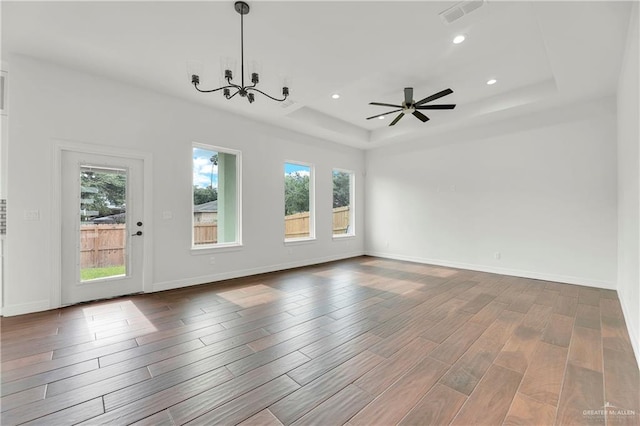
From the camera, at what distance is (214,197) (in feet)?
16.7

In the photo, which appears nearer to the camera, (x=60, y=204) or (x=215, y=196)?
(x=60, y=204)

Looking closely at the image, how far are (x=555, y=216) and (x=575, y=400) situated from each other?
4073 mm

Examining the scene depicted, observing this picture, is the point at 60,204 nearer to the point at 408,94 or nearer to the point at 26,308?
the point at 26,308

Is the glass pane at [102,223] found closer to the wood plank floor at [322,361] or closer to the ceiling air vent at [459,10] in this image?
the wood plank floor at [322,361]

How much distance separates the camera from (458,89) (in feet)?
15.2

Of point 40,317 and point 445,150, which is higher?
point 445,150

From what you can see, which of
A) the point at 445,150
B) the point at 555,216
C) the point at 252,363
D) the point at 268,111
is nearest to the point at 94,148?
the point at 268,111

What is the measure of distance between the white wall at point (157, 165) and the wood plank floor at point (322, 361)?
71 centimetres

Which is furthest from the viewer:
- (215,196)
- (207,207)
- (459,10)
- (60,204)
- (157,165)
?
(215,196)

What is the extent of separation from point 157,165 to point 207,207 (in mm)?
1069

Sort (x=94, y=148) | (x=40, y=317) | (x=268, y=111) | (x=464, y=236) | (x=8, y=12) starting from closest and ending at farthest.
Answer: (x=8, y=12), (x=40, y=317), (x=94, y=148), (x=268, y=111), (x=464, y=236)

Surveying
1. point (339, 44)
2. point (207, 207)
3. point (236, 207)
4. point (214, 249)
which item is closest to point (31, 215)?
point (207, 207)

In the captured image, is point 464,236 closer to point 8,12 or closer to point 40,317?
point 40,317

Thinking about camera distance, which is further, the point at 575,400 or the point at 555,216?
the point at 555,216
